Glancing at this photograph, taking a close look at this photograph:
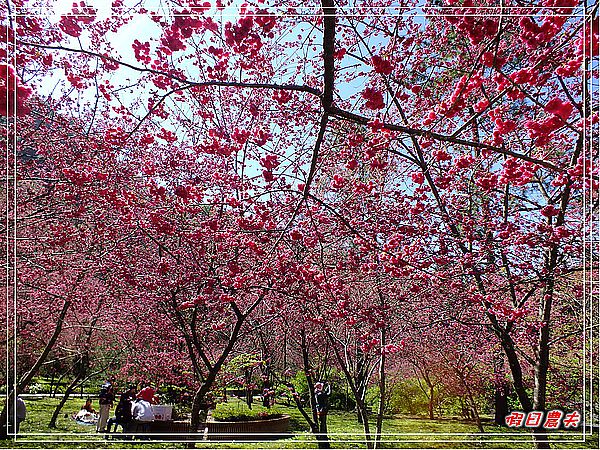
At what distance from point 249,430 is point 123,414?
1.76 feet

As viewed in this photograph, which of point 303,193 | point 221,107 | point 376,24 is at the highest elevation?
point 376,24

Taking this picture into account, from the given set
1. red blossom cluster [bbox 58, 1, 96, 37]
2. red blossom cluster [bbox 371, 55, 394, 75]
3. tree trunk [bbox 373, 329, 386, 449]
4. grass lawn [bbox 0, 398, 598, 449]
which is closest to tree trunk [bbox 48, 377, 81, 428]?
grass lawn [bbox 0, 398, 598, 449]

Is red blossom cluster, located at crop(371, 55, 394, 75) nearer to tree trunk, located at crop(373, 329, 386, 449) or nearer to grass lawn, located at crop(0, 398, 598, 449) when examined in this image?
tree trunk, located at crop(373, 329, 386, 449)

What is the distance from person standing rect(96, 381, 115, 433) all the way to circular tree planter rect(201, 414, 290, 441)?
411mm

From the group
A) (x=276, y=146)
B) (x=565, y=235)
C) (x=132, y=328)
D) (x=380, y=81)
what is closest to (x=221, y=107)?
(x=276, y=146)

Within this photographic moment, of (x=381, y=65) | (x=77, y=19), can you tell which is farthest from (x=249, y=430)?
(x=77, y=19)

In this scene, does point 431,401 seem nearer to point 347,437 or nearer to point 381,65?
A: point 347,437

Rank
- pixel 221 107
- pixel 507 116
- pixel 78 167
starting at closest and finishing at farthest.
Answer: pixel 507 116, pixel 78 167, pixel 221 107

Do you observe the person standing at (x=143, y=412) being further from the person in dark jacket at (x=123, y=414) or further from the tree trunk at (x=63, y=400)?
the tree trunk at (x=63, y=400)

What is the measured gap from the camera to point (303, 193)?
196 centimetres

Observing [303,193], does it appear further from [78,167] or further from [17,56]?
[17,56]

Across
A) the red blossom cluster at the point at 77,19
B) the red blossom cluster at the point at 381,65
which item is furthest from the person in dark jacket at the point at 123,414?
the red blossom cluster at the point at 381,65

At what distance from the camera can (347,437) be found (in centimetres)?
204

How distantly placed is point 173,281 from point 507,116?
62.2 inches
